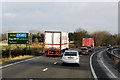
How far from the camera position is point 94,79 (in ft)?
A: 34.1

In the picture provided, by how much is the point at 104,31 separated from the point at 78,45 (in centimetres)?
5988

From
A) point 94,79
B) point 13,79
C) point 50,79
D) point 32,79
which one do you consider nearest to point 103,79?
point 94,79

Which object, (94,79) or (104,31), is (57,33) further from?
(104,31)

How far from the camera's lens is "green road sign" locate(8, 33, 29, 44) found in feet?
92.5

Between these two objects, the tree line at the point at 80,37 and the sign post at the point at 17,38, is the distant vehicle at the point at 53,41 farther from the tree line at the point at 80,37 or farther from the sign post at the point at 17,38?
the tree line at the point at 80,37

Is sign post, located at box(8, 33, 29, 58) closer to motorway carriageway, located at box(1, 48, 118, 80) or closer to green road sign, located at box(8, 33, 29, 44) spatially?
green road sign, located at box(8, 33, 29, 44)

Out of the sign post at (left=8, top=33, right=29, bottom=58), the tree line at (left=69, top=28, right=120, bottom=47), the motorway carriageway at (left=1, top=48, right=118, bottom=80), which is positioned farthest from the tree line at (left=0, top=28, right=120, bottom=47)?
the motorway carriageway at (left=1, top=48, right=118, bottom=80)

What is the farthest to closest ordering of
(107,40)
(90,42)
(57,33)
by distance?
1. (107,40)
2. (90,42)
3. (57,33)

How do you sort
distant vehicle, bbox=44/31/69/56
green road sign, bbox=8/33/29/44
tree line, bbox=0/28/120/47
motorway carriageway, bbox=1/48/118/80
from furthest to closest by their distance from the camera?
tree line, bbox=0/28/120/47 < green road sign, bbox=8/33/29/44 < distant vehicle, bbox=44/31/69/56 < motorway carriageway, bbox=1/48/118/80

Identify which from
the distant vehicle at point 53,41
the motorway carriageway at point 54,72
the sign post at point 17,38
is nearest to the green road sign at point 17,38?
the sign post at point 17,38

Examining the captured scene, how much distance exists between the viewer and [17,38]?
93.0ft

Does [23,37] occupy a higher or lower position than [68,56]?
higher

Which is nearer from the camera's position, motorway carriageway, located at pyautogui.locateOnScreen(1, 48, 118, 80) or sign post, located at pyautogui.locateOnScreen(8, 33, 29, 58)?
motorway carriageway, located at pyautogui.locateOnScreen(1, 48, 118, 80)

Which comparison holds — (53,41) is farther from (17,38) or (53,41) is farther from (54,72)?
(54,72)
